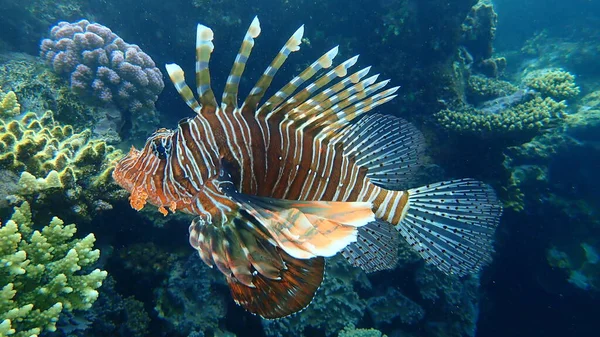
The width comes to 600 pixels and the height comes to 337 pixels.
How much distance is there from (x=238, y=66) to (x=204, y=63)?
0.61 ft

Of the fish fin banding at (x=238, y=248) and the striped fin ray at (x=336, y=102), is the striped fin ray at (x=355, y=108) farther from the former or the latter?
the fish fin banding at (x=238, y=248)

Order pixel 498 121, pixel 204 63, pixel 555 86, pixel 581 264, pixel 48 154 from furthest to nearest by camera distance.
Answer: pixel 555 86 < pixel 581 264 < pixel 498 121 < pixel 48 154 < pixel 204 63

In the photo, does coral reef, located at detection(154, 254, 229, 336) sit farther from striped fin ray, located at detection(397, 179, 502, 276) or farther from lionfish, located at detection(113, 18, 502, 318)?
striped fin ray, located at detection(397, 179, 502, 276)

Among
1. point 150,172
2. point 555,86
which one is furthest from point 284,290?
point 555,86

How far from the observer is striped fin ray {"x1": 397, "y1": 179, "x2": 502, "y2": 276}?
2447 mm

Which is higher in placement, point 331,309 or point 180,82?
point 180,82

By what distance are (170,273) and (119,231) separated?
0.71 metres

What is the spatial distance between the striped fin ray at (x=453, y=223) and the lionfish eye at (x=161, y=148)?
1692mm

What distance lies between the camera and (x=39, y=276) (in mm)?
2186

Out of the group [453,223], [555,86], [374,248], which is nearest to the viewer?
[374,248]

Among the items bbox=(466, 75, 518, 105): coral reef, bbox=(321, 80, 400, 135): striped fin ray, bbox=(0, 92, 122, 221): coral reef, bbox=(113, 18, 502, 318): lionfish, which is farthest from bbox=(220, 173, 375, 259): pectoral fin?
bbox=(466, 75, 518, 105): coral reef

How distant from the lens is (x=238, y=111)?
195 cm

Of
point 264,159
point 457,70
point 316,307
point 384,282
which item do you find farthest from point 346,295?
point 457,70

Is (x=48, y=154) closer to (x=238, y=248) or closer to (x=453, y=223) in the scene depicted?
(x=238, y=248)
